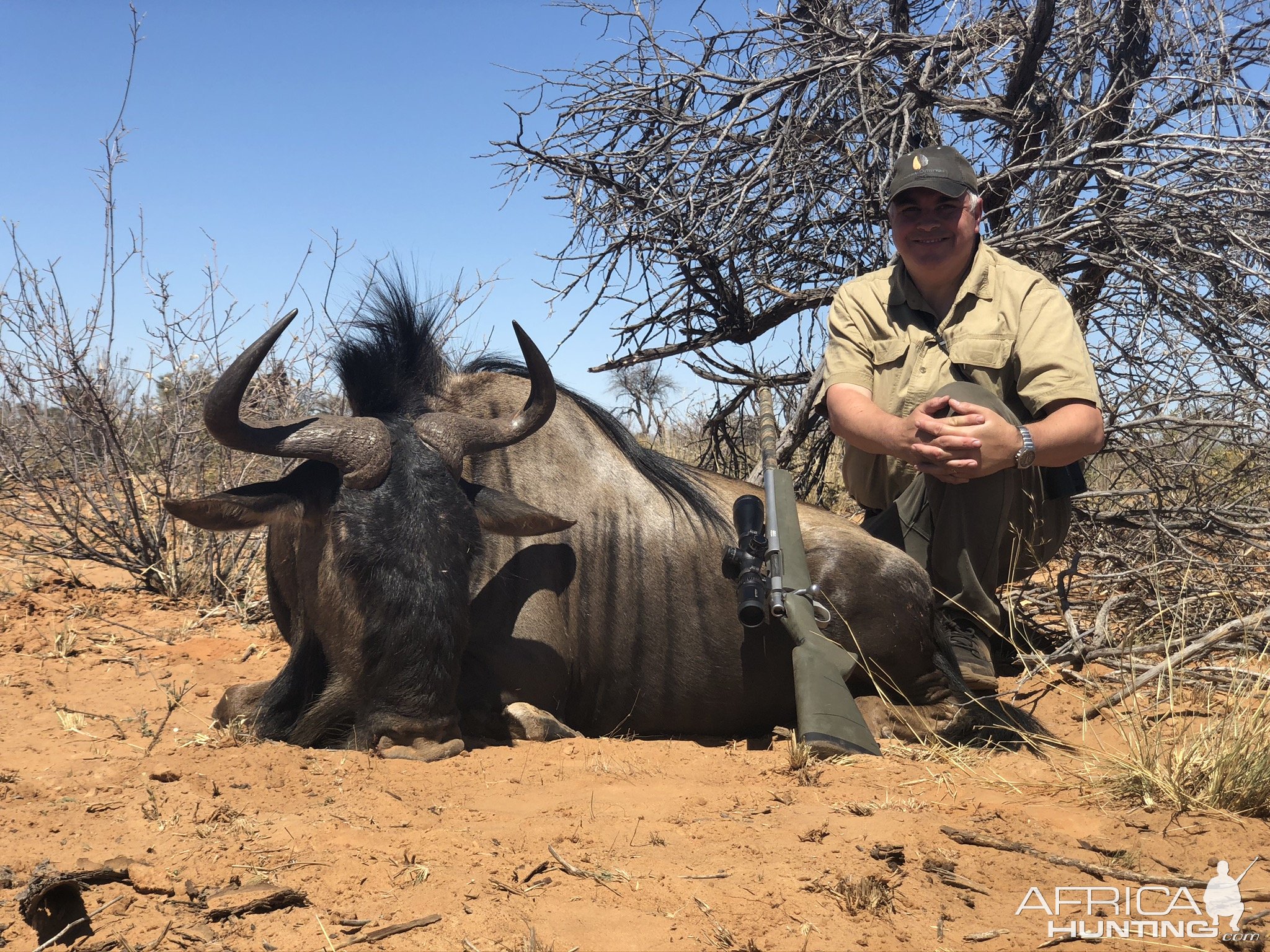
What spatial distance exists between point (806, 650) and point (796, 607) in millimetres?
214

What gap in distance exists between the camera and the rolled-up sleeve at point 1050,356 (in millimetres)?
4121

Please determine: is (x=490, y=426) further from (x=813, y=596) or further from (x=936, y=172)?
(x=936, y=172)

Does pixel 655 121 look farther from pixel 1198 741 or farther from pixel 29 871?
pixel 29 871

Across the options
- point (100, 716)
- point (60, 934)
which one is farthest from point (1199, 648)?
point (100, 716)

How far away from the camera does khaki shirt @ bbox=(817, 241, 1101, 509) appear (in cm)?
419

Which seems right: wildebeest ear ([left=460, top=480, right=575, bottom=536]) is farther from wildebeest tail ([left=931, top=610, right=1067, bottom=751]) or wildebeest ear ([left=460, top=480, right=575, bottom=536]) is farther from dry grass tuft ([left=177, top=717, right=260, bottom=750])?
wildebeest tail ([left=931, top=610, right=1067, bottom=751])

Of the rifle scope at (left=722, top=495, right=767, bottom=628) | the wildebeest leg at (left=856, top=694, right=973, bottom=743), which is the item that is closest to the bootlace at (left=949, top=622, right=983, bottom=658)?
the wildebeest leg at (left=856, top=694, right=973, bottom=743)

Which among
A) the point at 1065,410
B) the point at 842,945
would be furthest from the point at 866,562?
the point at 842,945

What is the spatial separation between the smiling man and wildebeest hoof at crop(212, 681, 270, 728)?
106 inches

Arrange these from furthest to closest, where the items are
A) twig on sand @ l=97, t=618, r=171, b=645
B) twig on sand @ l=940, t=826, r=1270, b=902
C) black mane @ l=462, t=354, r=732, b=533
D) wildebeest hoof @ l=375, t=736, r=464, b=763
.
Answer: twig on sand @ l=97, t=618, r=171, b=645 < black mane @ l=462, t=354, r=732, b=533 < wildebeest hoof @ l=375, t=736, r=464, b=763 < twig on sand @ l=940, t=826, r=1270, b=902

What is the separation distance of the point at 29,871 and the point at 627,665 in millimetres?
2469

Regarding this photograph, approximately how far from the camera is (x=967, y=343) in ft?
14.2

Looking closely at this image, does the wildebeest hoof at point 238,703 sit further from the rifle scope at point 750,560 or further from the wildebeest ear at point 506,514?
the rifle scope at point 750,560

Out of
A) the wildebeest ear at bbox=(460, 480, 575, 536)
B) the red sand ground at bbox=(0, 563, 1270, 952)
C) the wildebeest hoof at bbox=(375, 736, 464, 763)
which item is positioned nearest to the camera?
the red sand ground at bbox=(0, 563, 1270, 952)
